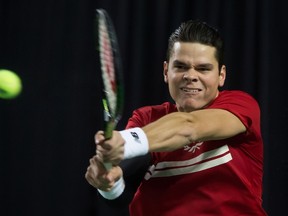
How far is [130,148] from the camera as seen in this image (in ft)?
3.78

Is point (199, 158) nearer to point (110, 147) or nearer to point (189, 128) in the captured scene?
point (189, 128)

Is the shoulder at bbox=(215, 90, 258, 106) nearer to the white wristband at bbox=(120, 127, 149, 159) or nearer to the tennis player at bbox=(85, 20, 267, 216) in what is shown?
the tennis player at bbox=(85, 20, 267, 216)

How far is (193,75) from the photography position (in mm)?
1574

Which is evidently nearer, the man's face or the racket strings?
the racket strings

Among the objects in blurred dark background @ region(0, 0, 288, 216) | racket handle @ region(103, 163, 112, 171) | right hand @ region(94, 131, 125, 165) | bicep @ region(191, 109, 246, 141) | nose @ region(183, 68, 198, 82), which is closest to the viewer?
right hand @ region(94, 131, 125, 165)

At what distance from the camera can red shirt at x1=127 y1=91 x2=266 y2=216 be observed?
1.49 meters

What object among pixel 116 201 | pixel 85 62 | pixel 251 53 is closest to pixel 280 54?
pixel 251 53

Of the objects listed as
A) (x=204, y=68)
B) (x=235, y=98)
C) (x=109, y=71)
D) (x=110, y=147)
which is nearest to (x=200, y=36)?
(x=204, y=68)

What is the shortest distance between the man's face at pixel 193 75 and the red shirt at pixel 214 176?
54 millimetres

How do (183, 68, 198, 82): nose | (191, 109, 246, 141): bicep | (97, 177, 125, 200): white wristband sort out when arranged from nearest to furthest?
1. (191, 109, 246, 141): bicep
2. (97, 177, 125, 200): white wristband
3. (183, 68, 198, 82): nose

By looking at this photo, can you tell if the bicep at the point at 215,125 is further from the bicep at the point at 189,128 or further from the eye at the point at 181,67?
the eye at the point at 181,67

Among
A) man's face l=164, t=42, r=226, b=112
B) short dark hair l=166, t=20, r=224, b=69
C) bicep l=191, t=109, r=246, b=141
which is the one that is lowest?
bicep l=191, t=109, r=246, b=141

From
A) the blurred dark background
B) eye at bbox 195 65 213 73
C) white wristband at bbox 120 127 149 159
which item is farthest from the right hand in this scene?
the blurred dark background

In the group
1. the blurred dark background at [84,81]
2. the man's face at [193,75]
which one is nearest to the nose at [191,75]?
the man's face at [193,75]
